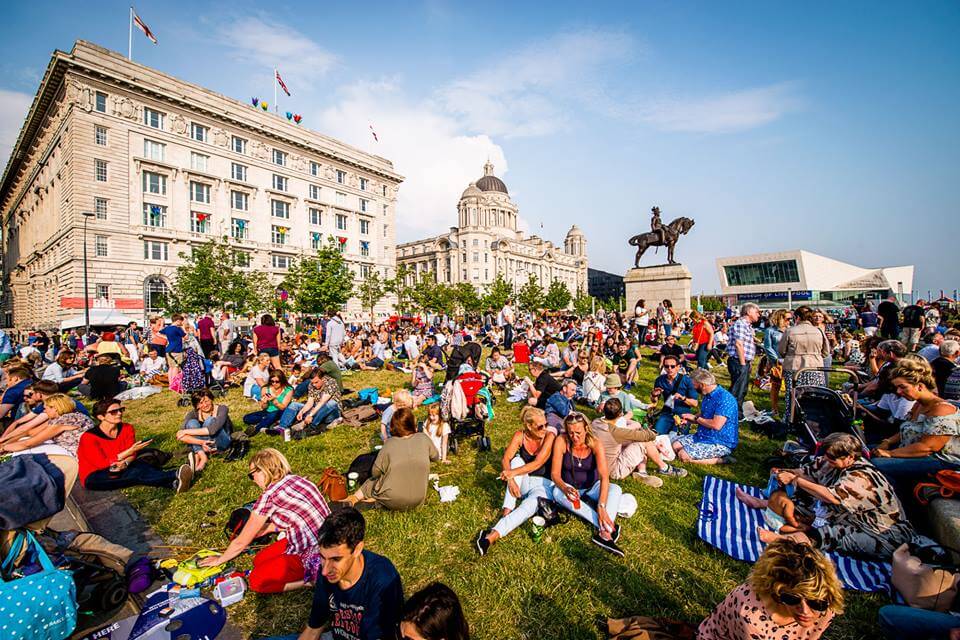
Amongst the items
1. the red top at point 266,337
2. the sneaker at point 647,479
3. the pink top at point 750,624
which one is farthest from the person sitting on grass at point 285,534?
the red top at point 266,337

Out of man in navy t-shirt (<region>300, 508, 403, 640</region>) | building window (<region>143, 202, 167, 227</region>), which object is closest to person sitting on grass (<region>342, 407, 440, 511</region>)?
man in navy t-shirt (<region>300, 508, 403, 640</region>)

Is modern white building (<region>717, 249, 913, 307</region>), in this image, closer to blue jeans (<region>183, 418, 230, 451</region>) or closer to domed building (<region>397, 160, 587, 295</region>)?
domed building (<region>397, 160, 587, 295</region>)

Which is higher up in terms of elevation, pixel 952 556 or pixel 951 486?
pixel 951 486

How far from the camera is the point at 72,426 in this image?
6031mm

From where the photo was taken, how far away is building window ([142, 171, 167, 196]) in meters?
38.2

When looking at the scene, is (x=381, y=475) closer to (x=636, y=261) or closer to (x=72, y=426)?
(x=72, y=426)

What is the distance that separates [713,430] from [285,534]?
6267 mm

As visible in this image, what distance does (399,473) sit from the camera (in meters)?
5.04

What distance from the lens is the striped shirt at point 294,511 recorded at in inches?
155

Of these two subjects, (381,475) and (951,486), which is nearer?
(951,486)

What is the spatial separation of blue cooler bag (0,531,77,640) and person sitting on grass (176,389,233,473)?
399 cm

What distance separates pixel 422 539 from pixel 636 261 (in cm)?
2582

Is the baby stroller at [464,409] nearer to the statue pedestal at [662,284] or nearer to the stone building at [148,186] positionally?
the statue pedestal at [662,284]

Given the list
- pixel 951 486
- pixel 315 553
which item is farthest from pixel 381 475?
pixel 951 486
